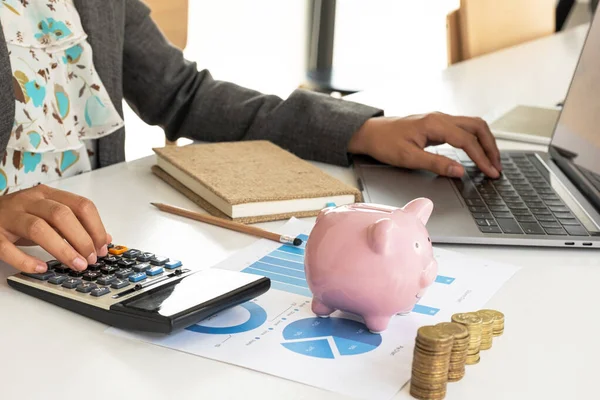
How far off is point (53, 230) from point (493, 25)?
1.65 metres

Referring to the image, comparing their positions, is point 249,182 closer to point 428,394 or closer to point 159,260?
point 159,260

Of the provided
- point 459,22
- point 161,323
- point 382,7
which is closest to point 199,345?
point 161,323

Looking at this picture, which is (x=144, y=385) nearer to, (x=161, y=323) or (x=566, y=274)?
(x=161, y=323)

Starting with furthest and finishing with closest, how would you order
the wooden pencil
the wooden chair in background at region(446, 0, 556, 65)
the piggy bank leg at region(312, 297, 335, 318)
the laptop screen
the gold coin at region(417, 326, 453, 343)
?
the wooden chair in background at region(446, 0, 556, 65), the laptop screen, the wooden pencil, the piggy bank leg at region(312, 297, 335, 318), the gold coin at region(417, 326, 453, 343)

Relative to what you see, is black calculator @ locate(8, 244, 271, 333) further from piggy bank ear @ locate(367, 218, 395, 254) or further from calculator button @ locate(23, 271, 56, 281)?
piggy bank ear @ locate(367, 218, 395, 254)

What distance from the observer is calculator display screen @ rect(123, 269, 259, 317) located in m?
0.58

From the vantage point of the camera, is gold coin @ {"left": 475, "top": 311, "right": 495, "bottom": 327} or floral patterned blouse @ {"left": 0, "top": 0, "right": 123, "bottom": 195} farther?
floral patterned blouse @ {"left": 0, "top": 0, "right": 123, "bottom": 195}

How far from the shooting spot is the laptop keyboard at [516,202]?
0.83 metres

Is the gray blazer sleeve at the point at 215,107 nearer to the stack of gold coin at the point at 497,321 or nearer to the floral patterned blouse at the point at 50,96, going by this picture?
the floral patterned blouse at the point at 50,96

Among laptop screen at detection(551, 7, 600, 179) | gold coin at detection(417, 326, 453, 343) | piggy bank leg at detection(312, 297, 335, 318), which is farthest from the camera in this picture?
laptop screen at detection(551, 7, 600, 179)

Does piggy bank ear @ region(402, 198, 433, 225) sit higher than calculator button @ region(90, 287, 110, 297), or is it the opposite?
piggy bank ear @ region(402, 198, 433, 225)

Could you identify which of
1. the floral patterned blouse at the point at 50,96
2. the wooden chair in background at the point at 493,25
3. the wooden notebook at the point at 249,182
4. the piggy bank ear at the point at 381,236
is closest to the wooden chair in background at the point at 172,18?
the wooden chair in background at the point at 493,25

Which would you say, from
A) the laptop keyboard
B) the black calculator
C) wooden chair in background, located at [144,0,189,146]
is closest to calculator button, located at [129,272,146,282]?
the black calculator

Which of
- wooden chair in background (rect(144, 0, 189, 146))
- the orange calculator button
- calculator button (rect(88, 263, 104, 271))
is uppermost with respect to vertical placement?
wooden chair in background (rect(144, 0, 189, 146))
